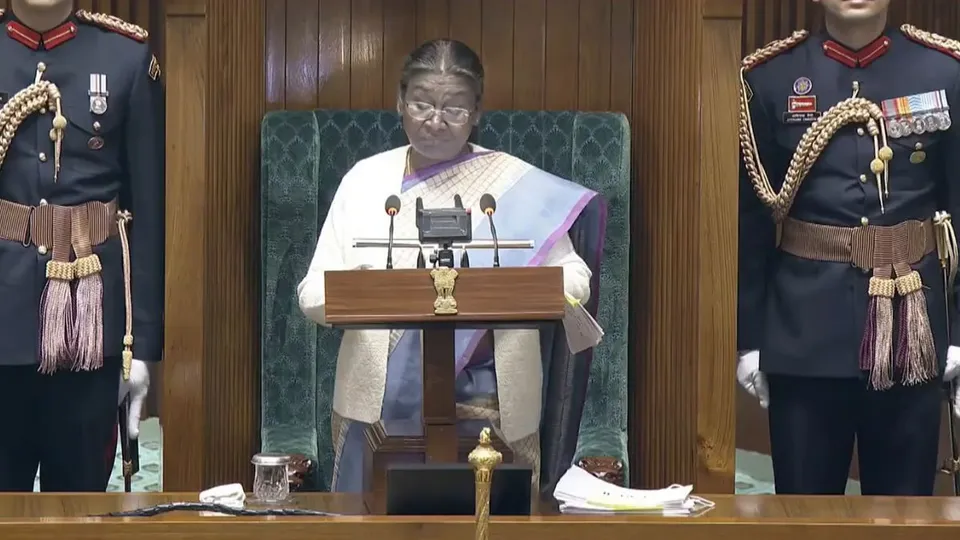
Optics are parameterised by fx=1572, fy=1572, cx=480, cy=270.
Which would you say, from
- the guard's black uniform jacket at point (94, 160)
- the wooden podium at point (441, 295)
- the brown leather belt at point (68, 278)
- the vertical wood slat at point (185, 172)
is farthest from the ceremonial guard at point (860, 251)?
the brown leather belt at point (68, 278)

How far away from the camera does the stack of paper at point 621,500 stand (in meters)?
2.79

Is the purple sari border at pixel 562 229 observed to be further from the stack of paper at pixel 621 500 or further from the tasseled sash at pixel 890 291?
the stack of paper at pixel 621 500

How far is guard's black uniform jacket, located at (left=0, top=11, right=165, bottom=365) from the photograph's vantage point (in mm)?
3352

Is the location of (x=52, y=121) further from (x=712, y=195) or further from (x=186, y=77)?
(x=712, y=195)

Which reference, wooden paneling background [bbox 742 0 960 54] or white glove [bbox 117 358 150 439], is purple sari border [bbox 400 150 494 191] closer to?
white glove [bbox 117 358 150 439]

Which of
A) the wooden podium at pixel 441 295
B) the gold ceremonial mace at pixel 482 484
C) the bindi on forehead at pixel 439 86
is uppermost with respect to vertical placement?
the bindi on forehead at pixel 439 86

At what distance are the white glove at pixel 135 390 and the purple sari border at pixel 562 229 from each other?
2.88ft

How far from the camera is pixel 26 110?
3.36m

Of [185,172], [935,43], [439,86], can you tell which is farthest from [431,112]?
[935,43]

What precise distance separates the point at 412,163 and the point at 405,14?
0.79 metres

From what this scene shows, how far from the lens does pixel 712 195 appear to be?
11.4 ft

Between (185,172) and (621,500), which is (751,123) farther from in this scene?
(185,172)

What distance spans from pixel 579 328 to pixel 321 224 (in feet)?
3.27

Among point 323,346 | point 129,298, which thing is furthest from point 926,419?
point 129,298
